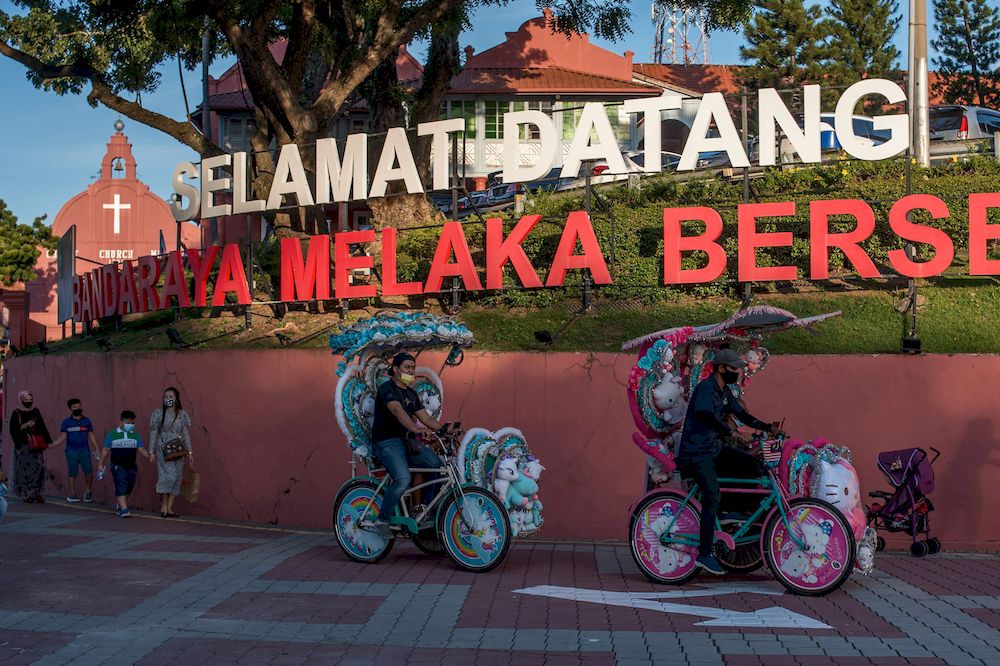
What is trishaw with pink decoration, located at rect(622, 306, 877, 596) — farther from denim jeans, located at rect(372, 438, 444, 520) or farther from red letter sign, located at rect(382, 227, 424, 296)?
red letter sign, located at rect(382, 227, 424, 296)

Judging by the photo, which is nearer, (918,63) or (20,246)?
(918,63)

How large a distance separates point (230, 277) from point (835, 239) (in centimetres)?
888

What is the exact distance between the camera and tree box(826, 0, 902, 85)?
3825 centimetres

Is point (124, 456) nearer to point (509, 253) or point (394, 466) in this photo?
point (509, 253)

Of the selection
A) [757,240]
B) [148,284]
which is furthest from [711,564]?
[148,284]

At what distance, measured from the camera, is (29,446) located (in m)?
17.8

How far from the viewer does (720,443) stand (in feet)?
31.7

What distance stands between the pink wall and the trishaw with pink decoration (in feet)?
8.12

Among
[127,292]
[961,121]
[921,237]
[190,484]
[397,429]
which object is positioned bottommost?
[190,484]

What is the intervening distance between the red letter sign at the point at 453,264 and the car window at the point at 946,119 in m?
14.6

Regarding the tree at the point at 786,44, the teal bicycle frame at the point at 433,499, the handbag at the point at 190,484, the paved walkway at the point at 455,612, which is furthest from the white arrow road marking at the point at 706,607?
the tree at the point at 786,44

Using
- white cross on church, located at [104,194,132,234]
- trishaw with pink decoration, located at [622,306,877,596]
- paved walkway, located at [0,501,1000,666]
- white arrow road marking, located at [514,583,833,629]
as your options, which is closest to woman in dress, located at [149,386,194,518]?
paved walkway, located at [0,501,1000,666]

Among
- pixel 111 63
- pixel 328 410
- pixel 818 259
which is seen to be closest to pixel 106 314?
pixel 111 63

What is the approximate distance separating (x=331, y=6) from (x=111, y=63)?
4.69 meters
